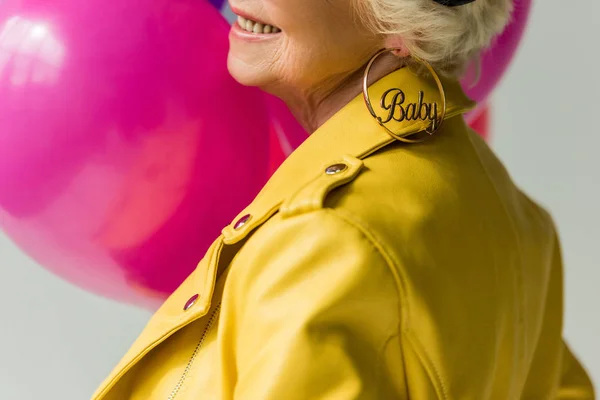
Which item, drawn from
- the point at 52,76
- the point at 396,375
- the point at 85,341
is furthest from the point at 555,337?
the point at 85,341

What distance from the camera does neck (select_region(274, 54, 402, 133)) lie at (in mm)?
958

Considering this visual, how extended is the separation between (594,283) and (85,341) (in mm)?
1402

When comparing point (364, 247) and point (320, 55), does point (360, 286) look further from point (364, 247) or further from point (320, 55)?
point (320, 55)

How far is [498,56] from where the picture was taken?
1.27 meters

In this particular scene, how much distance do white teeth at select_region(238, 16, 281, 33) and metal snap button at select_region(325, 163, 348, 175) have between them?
0.23 meters

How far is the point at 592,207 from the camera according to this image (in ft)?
7.27

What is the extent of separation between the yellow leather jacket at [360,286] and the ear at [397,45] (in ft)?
0.08

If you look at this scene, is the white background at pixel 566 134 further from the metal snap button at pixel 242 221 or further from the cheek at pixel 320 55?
the metal snap button at pixel 242 221

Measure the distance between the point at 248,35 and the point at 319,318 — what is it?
0.42m

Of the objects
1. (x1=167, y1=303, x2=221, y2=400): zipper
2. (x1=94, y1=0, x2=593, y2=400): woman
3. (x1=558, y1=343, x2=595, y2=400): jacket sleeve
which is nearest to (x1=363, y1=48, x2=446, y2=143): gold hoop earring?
(x1=94, y1=0, x2=593, y2=400): woman

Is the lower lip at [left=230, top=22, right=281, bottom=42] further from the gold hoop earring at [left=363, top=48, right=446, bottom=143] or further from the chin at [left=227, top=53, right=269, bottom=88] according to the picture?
the gold hoop earring at [left=363, top=48, right=446, bottom=143]

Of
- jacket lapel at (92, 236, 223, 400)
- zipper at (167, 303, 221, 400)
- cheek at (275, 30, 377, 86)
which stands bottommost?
zipper at (167, 303, 221, 400)

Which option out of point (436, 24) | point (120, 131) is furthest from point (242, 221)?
point (436, 24)

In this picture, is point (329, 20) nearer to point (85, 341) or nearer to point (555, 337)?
point (555, 337)
